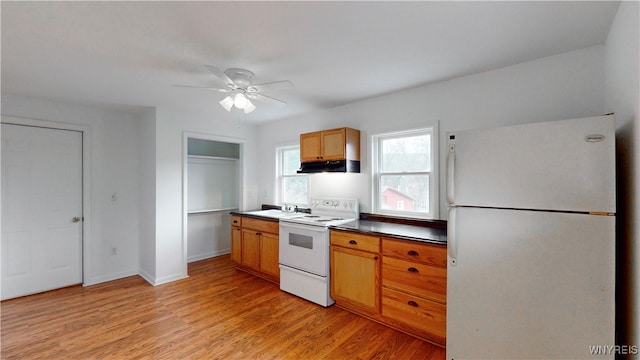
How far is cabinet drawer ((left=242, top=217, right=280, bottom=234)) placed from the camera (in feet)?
12.1

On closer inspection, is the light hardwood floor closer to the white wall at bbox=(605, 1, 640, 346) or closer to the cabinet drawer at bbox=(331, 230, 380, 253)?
the cabinet drawer at bbox=(331, 230, 380, 253)

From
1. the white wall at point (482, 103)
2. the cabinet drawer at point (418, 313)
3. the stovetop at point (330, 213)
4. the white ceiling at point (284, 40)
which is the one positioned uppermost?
the white ceiling at point (284, 40)

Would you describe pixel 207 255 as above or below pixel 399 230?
below

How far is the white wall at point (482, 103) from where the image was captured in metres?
2.19

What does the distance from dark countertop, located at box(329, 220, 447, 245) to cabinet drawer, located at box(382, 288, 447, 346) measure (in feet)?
1.70

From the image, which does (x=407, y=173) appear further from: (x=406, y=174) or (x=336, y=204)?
(x=336, y=204)

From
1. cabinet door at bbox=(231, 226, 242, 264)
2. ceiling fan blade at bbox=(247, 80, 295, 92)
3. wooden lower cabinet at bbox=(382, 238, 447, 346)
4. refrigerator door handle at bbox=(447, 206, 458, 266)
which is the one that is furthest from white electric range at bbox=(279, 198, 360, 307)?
ceiling fan blade at bbox=(247, 80, 295, 92)

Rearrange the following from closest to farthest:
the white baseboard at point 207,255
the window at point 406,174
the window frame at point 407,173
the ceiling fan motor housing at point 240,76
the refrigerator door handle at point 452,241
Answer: the refrigerator door handle at point 452,241 → the ceiling fan motor housing at point 240,76 → the window frame at point 407,173 → the window at point 406,174 → the white baseboard at point 207,255

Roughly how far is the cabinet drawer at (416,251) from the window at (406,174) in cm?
68

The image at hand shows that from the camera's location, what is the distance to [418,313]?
7.80 ft

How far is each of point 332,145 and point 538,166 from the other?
221 cm

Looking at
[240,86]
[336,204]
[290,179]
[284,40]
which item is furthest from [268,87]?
[290,179]

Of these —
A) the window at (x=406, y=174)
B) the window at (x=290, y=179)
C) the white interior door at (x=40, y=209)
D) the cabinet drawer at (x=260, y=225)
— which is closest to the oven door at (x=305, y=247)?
the cabinet drawer at (x=260, y=225)

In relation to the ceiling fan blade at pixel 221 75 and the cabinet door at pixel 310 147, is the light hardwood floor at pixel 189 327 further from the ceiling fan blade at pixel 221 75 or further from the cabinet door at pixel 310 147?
the ceiling fan blade at pixel 221 75
